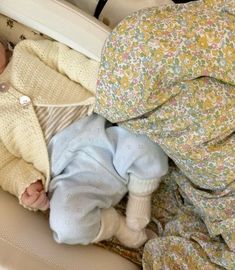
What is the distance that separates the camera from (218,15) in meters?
1.02

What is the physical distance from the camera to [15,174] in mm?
1157

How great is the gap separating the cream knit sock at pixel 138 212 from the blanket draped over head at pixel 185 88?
0.11 m

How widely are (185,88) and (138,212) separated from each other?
345 millimetres

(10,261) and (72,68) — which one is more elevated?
(72,68)

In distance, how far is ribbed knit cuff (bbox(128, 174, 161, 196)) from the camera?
1153 millimetres

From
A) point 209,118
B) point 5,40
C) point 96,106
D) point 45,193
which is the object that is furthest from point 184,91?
point 5,40

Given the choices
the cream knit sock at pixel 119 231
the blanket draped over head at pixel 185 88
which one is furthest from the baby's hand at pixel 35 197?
the blanket draped over head at pixel 185 88

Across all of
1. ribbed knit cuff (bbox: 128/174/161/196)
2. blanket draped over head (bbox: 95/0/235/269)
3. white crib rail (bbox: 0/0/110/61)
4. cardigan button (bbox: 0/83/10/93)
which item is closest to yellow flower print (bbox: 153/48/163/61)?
blanket draped over head (bbox: 95/0/235/269)

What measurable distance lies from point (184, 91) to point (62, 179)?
1.23 ft

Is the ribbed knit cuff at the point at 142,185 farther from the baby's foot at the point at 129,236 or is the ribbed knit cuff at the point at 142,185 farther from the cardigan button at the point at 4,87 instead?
the cardigan button at the point at 4,87

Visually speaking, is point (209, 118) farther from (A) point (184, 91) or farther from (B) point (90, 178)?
(B) point (90, 178)

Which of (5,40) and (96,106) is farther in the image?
(5,40)

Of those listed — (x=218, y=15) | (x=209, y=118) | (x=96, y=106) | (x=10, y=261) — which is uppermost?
(x=218, y=15)

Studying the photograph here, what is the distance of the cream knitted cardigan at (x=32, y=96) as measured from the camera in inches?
46.0
